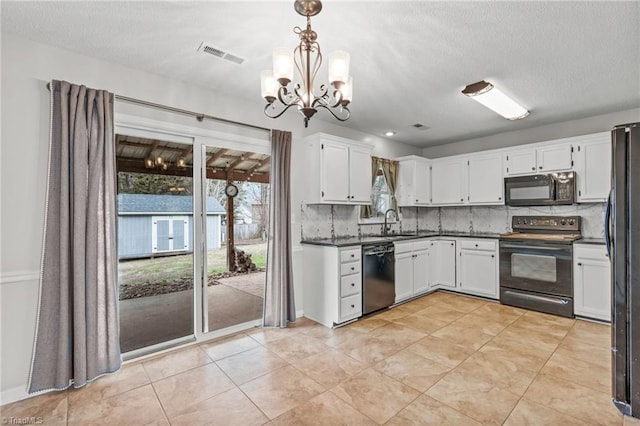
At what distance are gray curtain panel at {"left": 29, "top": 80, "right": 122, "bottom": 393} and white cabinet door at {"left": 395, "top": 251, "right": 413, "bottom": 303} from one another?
328cm

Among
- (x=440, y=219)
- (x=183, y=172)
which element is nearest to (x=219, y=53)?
(x=183, y=172)

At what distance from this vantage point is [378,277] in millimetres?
3918

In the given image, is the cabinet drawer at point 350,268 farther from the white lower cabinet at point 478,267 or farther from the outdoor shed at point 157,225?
the white lower cabinet at point 478,267

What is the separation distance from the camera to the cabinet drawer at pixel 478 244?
177 inches

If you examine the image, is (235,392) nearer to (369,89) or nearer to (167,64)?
(167,64)

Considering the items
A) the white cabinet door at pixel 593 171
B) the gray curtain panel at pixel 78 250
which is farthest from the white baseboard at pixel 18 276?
the white cabinet door at pixel 593 171

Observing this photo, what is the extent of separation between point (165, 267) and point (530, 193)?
480 centimetres

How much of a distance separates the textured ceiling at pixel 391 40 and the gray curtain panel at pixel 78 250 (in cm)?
52

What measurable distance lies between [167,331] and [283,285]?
4.11ft

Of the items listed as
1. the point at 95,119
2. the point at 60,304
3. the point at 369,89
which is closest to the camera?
the point at 60,304

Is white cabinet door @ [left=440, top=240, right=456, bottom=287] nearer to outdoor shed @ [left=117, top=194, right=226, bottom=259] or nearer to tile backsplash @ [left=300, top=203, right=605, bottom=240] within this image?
tile backsplash @ [left=300, top=203, right=605, bottom=240]

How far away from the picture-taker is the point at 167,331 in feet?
10.1

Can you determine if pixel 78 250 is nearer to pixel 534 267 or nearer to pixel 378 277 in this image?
pixel 378 277

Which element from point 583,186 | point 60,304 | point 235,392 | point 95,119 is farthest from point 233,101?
point 583,186
